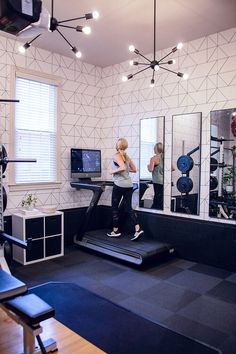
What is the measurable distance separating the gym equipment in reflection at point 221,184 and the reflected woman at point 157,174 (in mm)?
832

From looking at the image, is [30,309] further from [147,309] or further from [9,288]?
[147,309]

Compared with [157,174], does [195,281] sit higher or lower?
lower

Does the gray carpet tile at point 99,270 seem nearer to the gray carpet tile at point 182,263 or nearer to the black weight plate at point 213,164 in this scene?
the gray carpet tile at point 182,263

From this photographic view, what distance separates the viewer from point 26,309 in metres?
1.86

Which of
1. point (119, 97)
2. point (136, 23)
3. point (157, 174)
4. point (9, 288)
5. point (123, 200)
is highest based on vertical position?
point (136, 23)

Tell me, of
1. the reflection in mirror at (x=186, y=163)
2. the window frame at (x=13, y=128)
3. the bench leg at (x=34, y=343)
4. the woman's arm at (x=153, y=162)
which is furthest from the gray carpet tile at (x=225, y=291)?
the window frame at (x=13, y=128)

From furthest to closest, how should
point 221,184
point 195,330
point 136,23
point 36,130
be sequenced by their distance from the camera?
1. point 36,130
2. point 221,184
3. point 136,23
4. point 195,330

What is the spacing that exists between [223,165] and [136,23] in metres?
2.19

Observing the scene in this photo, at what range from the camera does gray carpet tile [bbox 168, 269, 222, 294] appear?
3.44 metres

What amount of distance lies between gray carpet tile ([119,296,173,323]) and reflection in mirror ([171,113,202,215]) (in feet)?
5.61

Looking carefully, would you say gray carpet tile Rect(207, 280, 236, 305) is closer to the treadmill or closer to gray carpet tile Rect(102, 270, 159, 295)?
gray carpet tile Rect(102, 270, 159, 295)

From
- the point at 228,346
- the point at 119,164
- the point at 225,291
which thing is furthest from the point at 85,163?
the point at 228,346

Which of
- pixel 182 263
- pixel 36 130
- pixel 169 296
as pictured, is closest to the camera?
pixel 169 296

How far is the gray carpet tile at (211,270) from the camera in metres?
3.80
